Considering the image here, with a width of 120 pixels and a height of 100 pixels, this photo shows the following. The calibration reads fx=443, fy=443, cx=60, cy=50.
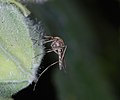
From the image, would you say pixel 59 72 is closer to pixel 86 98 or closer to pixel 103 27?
pixel 86 98

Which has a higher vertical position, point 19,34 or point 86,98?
point 19,34

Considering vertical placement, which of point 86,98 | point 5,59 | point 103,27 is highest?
point 5,59

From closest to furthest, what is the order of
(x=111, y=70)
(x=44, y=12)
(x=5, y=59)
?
(x=5, y=59), (x=44, y=12), (x=111, y=70)

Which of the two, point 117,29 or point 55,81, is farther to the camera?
point 117,29

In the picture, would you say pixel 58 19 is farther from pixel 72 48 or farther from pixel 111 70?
pixel 111 70

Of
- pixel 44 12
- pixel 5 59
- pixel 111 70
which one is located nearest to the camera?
pixel 5 59

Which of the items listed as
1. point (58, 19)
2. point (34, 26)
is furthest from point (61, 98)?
point (34, 26)
